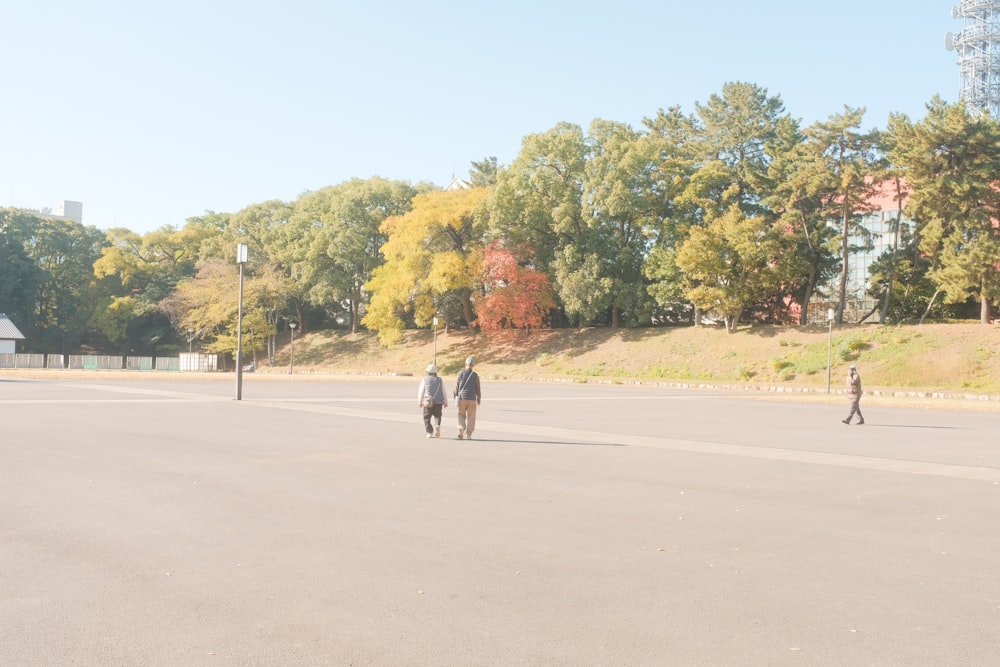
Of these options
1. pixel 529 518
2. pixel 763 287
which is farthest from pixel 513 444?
pixel 763 287

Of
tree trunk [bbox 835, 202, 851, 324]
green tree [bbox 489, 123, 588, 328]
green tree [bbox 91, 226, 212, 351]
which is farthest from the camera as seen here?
green tree [bbox 91, 226, 212, 351]

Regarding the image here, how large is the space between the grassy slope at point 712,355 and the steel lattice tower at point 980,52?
4837 cm

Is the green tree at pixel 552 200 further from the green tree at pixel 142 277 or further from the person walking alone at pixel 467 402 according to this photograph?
the person walking alone at pixel 467 402

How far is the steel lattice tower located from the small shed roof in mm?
89790

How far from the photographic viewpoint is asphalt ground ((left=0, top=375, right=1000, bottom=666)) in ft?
15.6

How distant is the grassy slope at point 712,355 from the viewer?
41.2 metres

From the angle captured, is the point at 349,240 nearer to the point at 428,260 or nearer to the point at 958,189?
the point at 428,260

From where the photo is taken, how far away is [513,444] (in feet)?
50.6

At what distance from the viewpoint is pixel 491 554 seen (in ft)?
22.3

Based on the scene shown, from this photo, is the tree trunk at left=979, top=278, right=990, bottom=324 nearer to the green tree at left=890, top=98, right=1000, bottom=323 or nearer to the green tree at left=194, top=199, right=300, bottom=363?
the green tree at left=890, top=98, right=1000, bottom=323

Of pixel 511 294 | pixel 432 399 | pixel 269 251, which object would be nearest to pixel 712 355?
pixel 511 294

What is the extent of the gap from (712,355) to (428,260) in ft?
68.4

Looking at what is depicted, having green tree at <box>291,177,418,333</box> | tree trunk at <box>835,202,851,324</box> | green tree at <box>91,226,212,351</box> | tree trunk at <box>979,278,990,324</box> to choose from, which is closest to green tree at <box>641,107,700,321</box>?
tree trunk at <box>835,202,851,324</box>

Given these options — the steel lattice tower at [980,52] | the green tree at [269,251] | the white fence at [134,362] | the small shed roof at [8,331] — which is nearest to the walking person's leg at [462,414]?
the green tree at [269,251]
